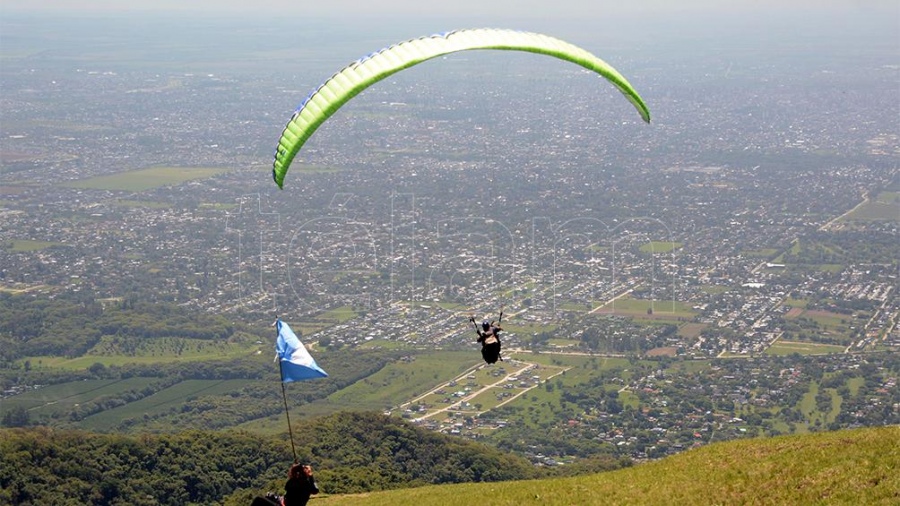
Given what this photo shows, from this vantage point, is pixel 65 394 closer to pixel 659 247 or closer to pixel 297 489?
pixel 297 489

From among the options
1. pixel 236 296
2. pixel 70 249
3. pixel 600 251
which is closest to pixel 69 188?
pixel 70 249

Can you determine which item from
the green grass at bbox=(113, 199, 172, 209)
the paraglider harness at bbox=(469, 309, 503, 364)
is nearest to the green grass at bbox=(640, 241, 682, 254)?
the green grass at bbox=(113, 199, 172, 209)

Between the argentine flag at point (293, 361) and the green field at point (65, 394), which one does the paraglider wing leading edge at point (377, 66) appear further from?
the green field at point (65, 394)

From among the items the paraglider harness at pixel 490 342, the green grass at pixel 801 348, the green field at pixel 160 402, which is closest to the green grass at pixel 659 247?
the green grass at pixel 801 348

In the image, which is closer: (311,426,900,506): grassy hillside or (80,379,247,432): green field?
(311,426,900,506): grassy hillside

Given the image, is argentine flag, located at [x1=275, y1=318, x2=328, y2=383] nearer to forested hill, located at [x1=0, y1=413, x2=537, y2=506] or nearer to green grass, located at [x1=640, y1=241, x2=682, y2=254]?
forested hill, located at [x1=0, y1=413, x2=537, y2=506]

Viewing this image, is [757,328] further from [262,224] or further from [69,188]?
[69,188]
